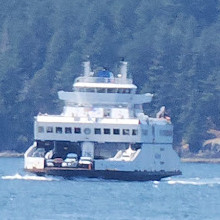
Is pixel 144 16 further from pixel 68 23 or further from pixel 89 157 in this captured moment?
pixel 89 157

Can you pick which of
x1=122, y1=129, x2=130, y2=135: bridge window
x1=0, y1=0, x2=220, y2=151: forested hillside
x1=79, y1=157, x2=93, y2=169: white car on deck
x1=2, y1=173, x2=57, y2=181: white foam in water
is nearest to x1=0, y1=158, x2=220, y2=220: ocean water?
x1=2, y1=173, x2=57, y2=181: white foam in water

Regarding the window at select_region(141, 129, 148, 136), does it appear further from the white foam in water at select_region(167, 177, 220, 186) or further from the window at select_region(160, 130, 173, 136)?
the white foam in water at select_region(167, 177, 220, 186)

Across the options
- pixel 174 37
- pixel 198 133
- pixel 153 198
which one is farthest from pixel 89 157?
pixel 174 37

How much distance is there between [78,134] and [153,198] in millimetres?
11855

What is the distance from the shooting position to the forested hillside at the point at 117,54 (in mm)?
155000

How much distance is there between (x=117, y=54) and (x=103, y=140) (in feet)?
179

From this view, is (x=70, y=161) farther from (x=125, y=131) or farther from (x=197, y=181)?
(x=197, y=181)

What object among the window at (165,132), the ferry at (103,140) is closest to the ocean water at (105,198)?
the ferry at (103,140)

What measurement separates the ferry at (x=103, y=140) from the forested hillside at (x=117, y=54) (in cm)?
4250

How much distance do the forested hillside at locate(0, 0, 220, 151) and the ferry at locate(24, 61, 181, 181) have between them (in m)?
42.5

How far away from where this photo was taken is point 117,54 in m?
159

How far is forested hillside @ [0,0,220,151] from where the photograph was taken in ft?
509

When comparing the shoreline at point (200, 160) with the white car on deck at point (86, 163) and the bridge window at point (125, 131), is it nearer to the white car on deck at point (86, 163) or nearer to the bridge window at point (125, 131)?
the bridge window at point (125, 131)

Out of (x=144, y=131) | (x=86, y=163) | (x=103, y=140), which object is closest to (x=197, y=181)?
(x=144, y=131)
